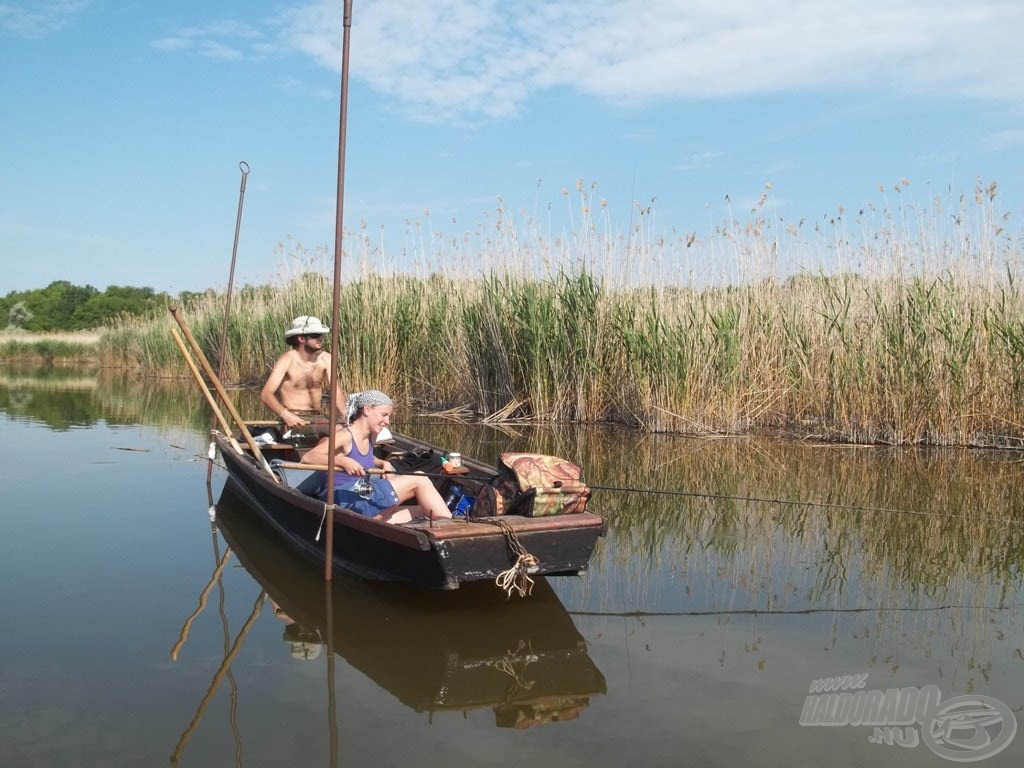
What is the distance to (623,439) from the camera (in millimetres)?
10680

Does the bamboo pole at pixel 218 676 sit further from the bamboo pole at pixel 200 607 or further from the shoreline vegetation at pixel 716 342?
the shoreline vegetation at pixel 716 342

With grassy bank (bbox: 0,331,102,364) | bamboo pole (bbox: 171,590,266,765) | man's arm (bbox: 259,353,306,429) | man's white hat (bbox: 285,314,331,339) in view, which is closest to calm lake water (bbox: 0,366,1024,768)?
bamboo pole (bbox: 171,590,266,765)

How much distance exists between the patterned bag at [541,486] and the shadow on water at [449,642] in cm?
47

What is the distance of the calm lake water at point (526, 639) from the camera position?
3.11m

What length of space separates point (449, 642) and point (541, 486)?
860 millimetres

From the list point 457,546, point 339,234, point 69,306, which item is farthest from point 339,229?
point 69,306

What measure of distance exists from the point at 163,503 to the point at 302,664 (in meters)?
3.79

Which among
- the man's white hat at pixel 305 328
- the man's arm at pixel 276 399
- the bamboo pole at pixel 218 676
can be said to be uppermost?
the man's white hat at pixel 305 328

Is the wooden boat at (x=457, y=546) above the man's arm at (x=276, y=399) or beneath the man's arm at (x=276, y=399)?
beneath

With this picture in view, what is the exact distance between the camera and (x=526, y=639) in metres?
4.10

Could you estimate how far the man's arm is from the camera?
744 centimetres

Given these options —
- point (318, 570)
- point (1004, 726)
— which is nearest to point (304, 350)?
point (318, 570)

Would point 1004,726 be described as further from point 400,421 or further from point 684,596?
point 400,421

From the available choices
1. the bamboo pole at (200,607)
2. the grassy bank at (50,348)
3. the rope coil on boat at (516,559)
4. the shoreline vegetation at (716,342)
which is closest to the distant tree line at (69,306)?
the grassy bank at (50,348)
